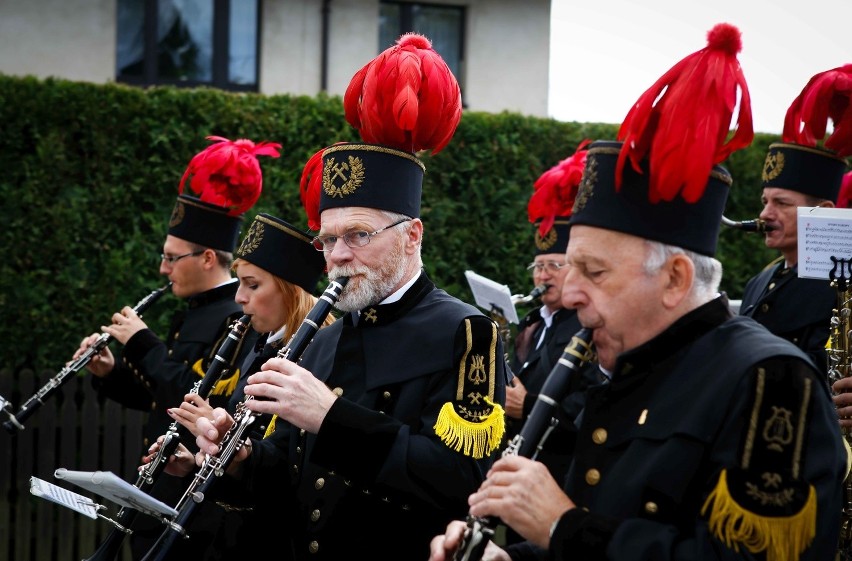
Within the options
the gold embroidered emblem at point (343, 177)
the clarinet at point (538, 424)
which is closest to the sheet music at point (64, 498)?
the gold embroidered emblem at point (343, 177)

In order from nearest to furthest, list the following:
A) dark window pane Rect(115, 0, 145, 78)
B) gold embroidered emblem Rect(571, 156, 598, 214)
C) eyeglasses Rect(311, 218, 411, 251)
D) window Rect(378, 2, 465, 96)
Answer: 1. gold embroidered emblem Rect(571, 156, 598, 214)
2. eyeglasses Rect(311, 218, 411, 251)
3. dark window pane Rect(115, 0, 145, 78)
4. window Rect(378, 2, 465, 96)

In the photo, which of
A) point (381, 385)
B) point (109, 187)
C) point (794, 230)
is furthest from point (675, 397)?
point (109, 187)

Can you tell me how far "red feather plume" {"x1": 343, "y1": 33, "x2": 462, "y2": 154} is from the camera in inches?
155

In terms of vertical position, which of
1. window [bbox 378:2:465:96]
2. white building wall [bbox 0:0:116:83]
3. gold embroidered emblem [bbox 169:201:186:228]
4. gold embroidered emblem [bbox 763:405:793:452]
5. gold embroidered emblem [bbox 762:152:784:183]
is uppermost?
window [bbox 378:2:465:96]

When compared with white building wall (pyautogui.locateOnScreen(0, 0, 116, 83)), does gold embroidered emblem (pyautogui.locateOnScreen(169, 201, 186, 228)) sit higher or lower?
lower

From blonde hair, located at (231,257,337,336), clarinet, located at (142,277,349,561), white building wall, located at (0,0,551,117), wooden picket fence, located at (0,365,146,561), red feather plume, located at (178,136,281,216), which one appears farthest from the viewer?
white building wall, located at (0,0,551,117)

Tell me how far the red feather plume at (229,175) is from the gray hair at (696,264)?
4252mm

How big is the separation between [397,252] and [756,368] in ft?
5.81

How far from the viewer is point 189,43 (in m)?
13.6

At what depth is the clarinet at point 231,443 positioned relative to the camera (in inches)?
148

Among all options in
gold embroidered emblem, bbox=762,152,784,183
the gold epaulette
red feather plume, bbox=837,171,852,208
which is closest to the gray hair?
the gold epaulette

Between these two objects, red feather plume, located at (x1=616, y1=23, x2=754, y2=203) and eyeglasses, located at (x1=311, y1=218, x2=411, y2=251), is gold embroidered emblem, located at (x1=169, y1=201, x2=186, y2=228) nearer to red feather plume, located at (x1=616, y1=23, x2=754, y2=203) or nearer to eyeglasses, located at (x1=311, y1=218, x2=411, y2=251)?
eyeglasses, located at (x1=311, y1=218, x2=411, y2=251)

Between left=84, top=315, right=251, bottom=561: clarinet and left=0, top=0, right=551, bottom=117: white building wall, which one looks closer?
left=84, top=315, right=251, bottom=561: clarinet

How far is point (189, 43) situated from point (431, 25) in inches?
142
